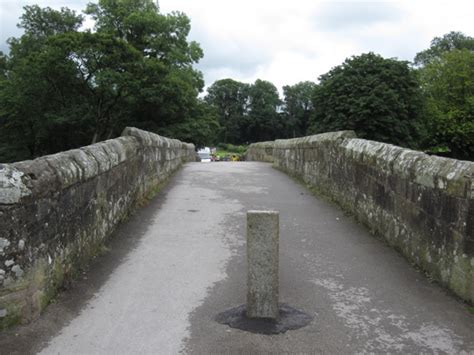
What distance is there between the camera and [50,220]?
3.79m

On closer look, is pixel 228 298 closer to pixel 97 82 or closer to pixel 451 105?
pixel 97 82

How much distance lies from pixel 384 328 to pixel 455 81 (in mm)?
43005

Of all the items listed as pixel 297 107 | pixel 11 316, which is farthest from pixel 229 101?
pixel 11 316

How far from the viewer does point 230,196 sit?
9516 mm

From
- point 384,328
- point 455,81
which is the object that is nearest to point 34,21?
point 455,81

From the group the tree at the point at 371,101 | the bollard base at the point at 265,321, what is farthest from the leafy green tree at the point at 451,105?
the bollard base at the point at 265,321

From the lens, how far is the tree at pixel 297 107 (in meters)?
100

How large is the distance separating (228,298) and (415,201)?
7.71 feet

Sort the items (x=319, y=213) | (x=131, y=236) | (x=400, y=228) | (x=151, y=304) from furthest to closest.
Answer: (x=319, y=213) → (x=131, y=236) → (x=400, y=228) → (x=151, y=304)

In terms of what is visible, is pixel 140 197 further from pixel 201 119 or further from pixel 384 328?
pixel 201 119

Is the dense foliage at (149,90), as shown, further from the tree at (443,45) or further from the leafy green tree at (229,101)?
Result: the leafy green tree at (229,101)

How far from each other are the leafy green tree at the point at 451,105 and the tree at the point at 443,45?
53.5 ft

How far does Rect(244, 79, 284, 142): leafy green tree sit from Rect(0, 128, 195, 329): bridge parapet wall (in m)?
94.2

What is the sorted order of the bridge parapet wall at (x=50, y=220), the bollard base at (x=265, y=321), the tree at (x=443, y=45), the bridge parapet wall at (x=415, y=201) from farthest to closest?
the tree at (x=443, y=45)
the bridge parapet wall at (x=415, y=201)
the bollard base at (x=265, y=321)
the bridge parapet wall at (x=50, y=220)
